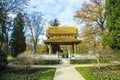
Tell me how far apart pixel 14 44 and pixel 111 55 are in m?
23.1

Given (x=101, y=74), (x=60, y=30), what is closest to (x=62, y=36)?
(x=60, y=30)

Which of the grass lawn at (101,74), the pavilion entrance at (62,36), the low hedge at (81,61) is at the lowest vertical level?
the low hedge at (81,61)

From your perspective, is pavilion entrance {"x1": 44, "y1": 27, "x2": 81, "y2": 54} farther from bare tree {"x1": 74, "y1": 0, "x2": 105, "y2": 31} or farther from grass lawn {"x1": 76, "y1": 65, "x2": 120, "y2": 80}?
grass lawn {"x1": 76, "y1": 65, "x2": 120, "y2": 80}

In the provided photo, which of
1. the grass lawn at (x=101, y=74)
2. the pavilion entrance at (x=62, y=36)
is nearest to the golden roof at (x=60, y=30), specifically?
the pavilion entrance at (x=62, y=36)

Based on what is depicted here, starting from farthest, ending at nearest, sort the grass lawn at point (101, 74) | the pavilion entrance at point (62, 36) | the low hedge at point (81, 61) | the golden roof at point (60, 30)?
the golden roof at point (60, 30)
the pavilion entrance at point (62, 36)
the low hedge at point (81, 61)
the grass lawn at point (101, 74)

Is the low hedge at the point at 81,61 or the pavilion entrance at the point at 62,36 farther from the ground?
the pavilion entrance at the point at 62,36

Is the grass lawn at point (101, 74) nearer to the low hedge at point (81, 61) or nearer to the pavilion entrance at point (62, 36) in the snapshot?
the low hedge at point (81, 61)

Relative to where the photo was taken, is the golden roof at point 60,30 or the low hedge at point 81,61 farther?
the golden roof at point 60,30

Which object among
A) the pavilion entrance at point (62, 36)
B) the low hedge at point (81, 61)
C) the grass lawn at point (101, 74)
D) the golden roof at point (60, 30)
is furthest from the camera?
the golden roof at point (60, 30)

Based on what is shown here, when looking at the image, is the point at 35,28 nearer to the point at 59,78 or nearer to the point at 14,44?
the point at 14,44

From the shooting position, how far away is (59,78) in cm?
1984

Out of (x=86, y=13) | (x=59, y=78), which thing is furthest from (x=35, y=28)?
(x=59, y=78)

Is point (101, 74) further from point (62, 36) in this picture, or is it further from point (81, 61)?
point (62, 36)

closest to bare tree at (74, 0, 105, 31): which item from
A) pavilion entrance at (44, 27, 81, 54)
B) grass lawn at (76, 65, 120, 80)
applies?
pavilion entrance at (44, 27, 81, 54)
